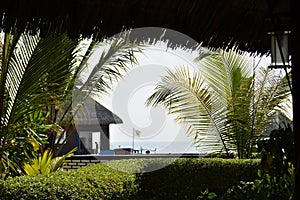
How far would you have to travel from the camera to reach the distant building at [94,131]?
461 inches

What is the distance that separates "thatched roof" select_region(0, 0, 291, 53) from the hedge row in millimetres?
2116

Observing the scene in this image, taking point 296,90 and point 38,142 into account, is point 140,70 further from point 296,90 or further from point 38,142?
point 296,90

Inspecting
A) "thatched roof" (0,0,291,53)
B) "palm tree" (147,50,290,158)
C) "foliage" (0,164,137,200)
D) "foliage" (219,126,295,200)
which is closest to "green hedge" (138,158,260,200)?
"foliage" (0,164,137,200)

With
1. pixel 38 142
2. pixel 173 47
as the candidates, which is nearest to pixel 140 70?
pixel 38 142

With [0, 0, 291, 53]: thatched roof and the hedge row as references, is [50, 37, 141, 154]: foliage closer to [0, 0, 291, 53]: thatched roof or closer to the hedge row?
the hedge row

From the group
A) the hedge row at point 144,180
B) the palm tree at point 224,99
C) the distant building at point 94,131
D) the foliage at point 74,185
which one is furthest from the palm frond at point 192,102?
the distant building at point 94,131

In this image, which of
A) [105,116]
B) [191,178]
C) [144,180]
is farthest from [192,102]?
[105,116]

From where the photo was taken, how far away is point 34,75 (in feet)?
14.9

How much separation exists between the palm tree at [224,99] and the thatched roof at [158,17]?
369 cm

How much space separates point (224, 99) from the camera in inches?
285

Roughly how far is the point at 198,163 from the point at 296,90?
170 inches

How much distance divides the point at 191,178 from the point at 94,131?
7.48 metres

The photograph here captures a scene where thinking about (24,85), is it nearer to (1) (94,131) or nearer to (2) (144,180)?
(2) (144,180)

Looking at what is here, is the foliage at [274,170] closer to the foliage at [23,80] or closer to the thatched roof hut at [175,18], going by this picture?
the thatched roof hut at [175,18]
